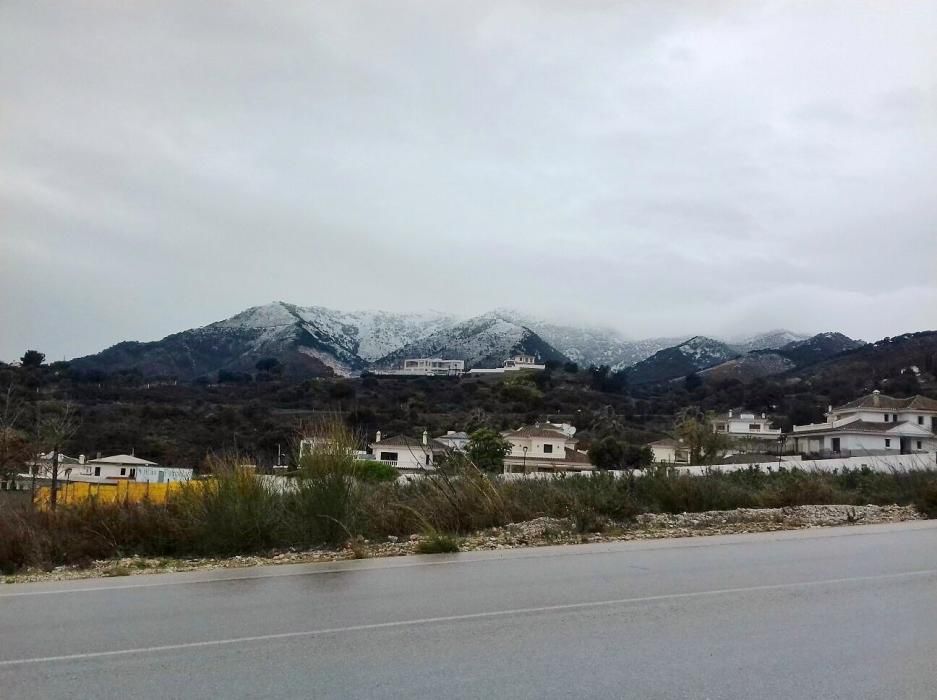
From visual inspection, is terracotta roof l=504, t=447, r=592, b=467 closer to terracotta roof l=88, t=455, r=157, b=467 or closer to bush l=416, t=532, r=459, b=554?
terracotta roof l=88, t=455, r=157, b=467

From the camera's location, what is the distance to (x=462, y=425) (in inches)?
3209

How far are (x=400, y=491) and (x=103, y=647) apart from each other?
11.7m

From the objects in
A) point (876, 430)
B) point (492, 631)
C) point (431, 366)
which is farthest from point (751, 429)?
point (431, 366)

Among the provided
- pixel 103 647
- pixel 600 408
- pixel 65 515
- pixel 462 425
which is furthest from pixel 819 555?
pixel 600 408

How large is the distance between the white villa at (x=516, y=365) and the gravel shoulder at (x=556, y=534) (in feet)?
418

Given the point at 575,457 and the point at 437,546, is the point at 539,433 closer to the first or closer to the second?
the point at 575,457

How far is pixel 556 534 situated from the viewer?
51.3ft

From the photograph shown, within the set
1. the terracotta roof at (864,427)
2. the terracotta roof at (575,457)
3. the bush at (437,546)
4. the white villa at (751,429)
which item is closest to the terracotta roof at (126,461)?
the terracotta roof at (575,457)

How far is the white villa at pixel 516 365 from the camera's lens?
152 meters

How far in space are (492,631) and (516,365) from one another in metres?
153

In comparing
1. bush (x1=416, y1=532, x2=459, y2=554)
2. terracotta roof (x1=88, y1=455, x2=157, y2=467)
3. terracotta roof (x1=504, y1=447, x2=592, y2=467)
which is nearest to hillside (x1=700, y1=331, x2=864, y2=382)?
terracotta roof (x1=504, y1=447, x2=592, y2=467)

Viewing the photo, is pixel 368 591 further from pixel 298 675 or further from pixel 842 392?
pixel 842 392

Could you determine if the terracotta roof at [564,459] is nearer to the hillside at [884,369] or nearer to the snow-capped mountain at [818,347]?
the hillside at [884,369]

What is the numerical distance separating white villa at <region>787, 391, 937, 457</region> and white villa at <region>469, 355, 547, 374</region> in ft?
244
